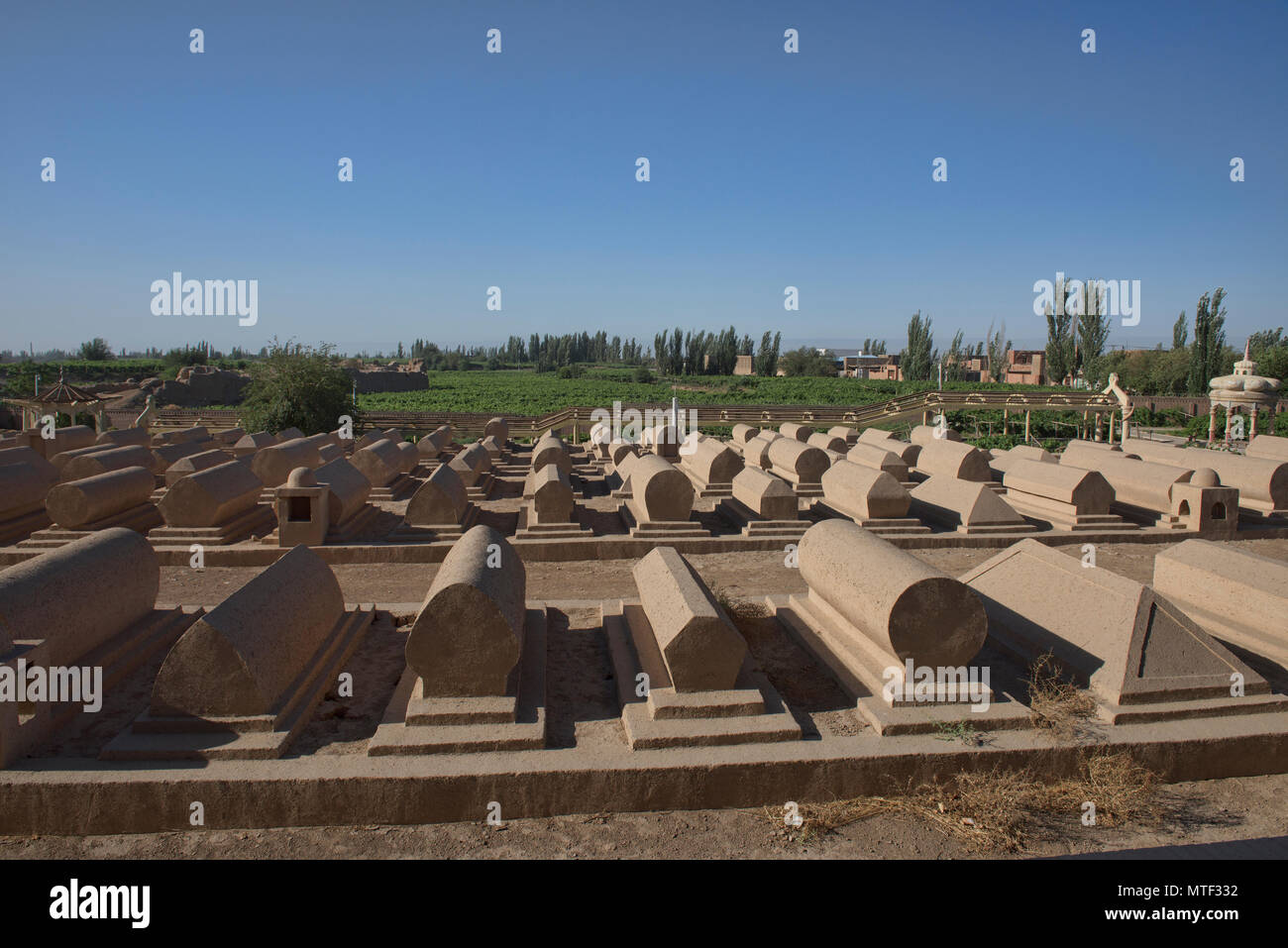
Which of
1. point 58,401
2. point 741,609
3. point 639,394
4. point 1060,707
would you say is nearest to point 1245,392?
point 741,609

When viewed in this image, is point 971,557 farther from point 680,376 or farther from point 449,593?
point 680,376

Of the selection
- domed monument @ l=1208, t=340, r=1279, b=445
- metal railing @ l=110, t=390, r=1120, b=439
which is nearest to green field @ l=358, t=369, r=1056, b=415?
metal railing @ l=110, t=390, r=1120, b=439

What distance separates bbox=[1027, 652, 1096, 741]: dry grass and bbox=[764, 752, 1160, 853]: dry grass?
0.84 feet

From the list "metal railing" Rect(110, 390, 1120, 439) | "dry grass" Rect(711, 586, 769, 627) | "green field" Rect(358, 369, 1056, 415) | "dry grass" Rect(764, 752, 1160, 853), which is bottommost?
"dry grass" Rect(764, 752, 1160, 853)

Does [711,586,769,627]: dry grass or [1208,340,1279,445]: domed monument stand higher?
[1208,340,1279,445]: domed monument

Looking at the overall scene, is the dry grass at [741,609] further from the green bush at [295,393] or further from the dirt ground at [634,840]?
the green bush at [295,393]

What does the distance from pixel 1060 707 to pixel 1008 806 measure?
42.9 inches

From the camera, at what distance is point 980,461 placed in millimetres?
15055

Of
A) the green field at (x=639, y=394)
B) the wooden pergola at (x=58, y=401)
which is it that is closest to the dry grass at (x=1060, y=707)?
the wooden pergola at (x=58, y=401)

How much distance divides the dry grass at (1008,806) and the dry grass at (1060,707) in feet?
0.84

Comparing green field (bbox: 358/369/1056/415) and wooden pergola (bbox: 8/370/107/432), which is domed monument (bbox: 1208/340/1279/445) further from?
wooden pergola (bbox: 8/370/107/432)

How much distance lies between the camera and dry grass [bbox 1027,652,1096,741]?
5062mm

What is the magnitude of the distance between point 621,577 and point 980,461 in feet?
28.3

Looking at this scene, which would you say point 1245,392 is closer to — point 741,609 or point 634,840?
point 741,609
